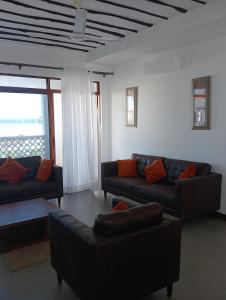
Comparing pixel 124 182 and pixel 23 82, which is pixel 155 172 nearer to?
pixel 124 182

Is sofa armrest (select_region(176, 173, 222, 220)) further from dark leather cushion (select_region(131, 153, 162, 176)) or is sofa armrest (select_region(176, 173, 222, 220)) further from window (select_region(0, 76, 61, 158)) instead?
window (select_region(0, 76, 61, 158))

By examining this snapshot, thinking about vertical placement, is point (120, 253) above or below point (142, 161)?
below

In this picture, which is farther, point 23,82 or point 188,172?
point 23,82

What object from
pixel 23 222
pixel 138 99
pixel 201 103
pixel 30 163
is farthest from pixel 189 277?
pixel 138 99

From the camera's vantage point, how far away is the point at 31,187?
14.1 feet

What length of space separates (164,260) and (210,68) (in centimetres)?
290

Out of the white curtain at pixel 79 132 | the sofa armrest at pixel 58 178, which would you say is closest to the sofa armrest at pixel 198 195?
the sofa armrest at pixel 58 178

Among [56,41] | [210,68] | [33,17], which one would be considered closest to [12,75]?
[56,41]

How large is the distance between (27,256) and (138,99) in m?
3.43

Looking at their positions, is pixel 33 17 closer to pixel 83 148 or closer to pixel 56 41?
pixel 56 41

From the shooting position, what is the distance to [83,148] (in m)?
5.52

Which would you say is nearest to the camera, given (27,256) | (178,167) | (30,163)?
(27,256)

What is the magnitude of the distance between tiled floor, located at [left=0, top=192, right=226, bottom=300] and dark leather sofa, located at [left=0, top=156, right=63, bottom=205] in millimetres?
1370

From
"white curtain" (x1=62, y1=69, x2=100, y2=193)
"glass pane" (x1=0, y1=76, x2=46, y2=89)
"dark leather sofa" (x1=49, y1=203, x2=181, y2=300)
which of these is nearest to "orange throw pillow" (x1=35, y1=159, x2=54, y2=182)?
"white curtain" (x1=62, y1=69, x2=100, y2=193)
